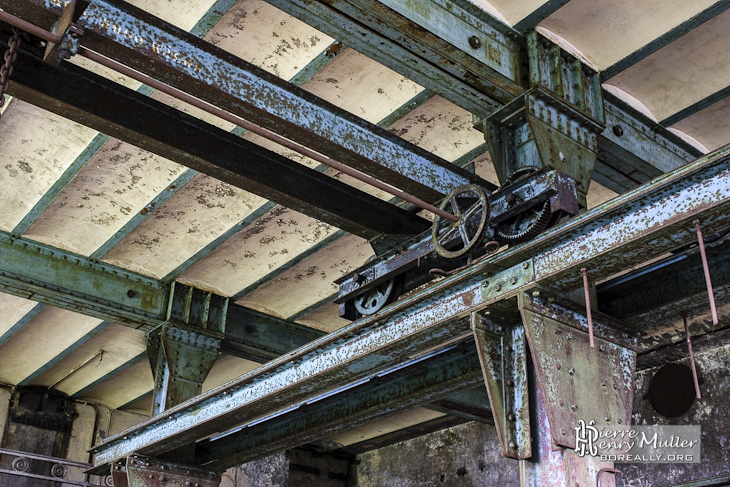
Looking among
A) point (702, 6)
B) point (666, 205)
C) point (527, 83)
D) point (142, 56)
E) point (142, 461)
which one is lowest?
point (142, 461)

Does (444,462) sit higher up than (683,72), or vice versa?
(683,72)

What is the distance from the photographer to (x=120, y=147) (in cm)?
778

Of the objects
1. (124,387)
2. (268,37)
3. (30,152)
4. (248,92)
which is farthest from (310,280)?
(124,387)

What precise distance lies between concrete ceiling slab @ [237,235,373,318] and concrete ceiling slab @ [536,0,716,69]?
11.1 feet

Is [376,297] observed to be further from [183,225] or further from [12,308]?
[12,308]

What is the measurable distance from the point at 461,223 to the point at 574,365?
4.18 ft

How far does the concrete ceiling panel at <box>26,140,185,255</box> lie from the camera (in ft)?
26.0

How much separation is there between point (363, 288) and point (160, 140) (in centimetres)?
198

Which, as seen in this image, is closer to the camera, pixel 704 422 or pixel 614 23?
pixel 614 23

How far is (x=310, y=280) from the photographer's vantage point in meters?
9.66

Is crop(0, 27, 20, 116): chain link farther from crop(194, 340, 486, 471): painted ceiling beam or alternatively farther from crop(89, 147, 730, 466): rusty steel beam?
crop(194, 340, 486, 471): painted ceiling beam

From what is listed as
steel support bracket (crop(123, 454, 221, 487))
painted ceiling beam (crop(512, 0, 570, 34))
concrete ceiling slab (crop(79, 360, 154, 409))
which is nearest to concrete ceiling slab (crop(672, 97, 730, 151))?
painted ceiling beam (crop(512, 0, 570, 34))

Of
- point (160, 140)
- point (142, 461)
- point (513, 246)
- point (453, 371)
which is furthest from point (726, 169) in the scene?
point (142, 461)

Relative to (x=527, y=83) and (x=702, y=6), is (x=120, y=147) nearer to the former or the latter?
(x=527, y=83)
